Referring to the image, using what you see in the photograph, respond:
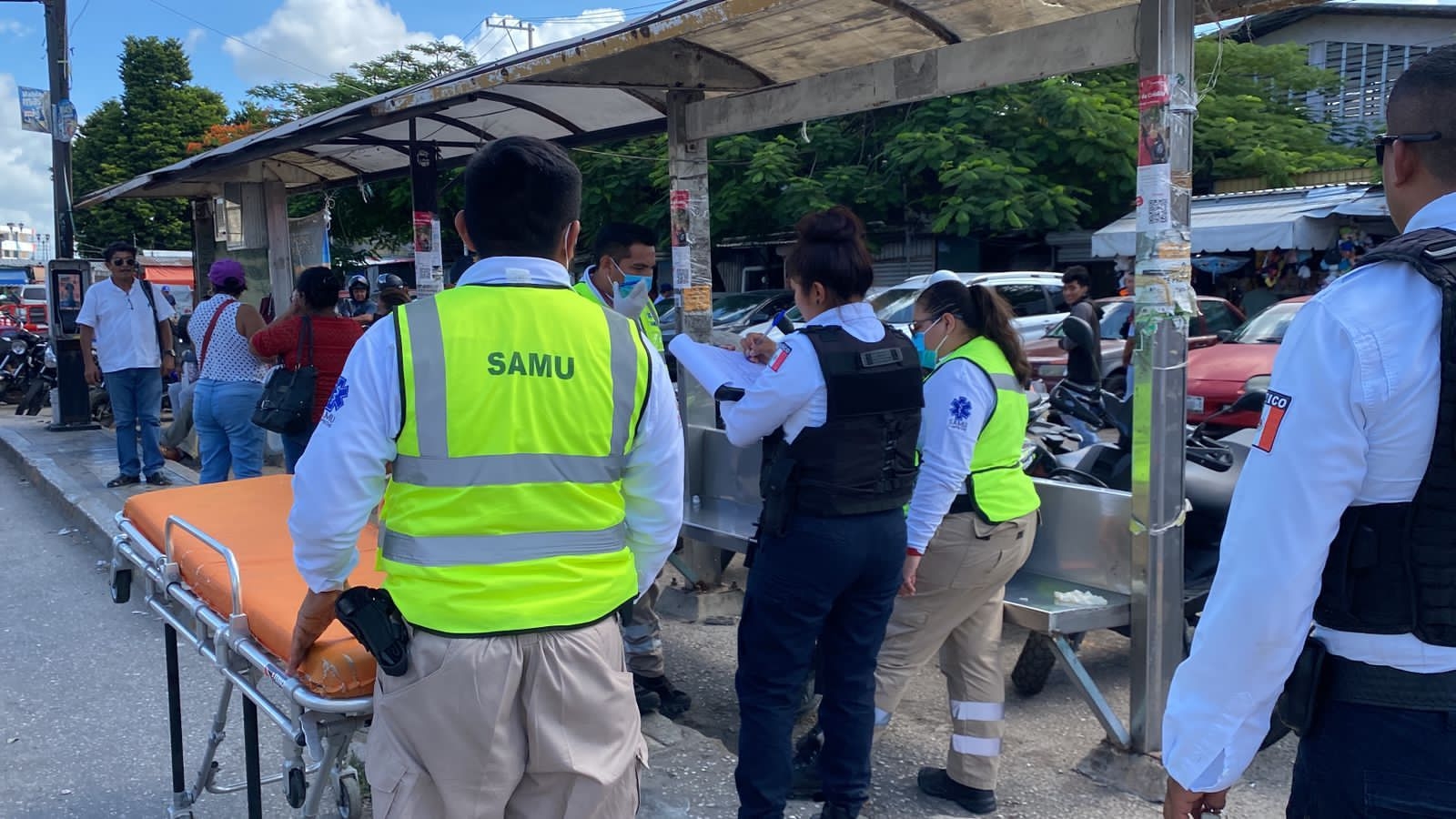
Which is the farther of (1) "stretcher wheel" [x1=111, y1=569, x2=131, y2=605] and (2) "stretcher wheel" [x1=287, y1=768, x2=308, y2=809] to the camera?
(1) "stretcher wheel" [x1=111, y1=569, x2=131, y2=605]

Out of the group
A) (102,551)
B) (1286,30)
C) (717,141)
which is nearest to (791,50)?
(102,551)

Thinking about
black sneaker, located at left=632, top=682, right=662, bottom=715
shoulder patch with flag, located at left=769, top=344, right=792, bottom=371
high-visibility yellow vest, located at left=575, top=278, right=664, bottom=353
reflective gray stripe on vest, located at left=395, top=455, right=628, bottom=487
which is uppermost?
high-visibility yellow vest, located at left=575, top=278, right=664, bottom=353

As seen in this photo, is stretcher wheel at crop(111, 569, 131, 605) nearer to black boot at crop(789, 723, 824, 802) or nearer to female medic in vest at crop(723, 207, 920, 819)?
female medic in vest at crop(723, 207, 920, 819)

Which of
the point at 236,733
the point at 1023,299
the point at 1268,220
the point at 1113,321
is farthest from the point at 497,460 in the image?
the point at 1268,220

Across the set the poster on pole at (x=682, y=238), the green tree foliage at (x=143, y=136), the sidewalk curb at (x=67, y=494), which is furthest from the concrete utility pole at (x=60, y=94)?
the green tree foliage at (x=143, y=136)

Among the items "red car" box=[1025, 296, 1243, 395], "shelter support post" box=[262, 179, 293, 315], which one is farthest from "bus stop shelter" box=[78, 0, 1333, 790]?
"red car" box=[1025, 296, 1243, 395]

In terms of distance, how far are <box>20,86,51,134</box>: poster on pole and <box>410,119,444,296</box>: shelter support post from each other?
322 inches

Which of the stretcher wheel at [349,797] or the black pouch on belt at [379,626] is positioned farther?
the stretcher wheel at [349,797]

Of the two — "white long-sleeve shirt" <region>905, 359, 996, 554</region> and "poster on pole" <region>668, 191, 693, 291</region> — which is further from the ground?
"poster on pole" <region>668, 191, 693, 291</region>

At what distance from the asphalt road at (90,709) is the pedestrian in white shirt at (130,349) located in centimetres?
171

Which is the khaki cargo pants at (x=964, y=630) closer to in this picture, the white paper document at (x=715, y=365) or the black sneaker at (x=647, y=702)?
the white paper document at (x=715, y=365)

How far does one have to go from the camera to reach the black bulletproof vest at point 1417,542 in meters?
1.58

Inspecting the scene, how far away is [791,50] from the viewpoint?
17.9 feet

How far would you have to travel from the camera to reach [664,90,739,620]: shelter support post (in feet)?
19.7
